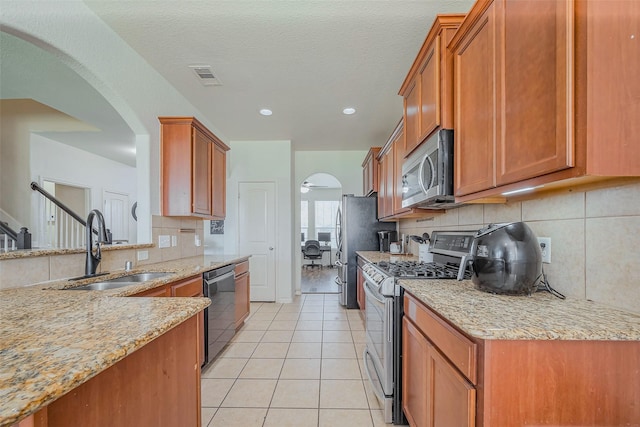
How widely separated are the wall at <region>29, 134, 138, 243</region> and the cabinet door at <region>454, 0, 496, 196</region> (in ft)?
12.0

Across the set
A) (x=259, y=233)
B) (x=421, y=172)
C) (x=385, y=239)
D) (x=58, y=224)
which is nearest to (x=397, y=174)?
(x=421, y=172)

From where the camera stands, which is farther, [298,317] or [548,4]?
[298,317]

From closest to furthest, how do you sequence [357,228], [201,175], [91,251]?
[91,251] < [201,175] < [357,228]

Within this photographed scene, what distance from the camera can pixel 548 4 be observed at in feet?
2.93

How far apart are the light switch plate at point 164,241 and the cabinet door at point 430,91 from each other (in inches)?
96.7

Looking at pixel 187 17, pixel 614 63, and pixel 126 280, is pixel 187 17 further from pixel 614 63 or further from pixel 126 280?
pixel 614 63

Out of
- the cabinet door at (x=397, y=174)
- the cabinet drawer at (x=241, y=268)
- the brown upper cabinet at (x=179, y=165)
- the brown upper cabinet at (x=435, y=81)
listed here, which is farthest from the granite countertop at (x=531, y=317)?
the brown upper cabinet at (x=179, y=165)

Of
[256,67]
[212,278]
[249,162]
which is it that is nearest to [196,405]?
[212,278]

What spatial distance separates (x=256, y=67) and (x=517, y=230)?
2.33 metres

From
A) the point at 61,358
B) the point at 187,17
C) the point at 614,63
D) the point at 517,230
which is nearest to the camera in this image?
the point at 61,358

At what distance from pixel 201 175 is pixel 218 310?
139 cm

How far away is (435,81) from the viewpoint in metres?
1.58

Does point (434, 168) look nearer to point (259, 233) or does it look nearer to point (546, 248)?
point (546, 248)

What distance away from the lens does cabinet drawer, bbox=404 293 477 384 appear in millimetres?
901
